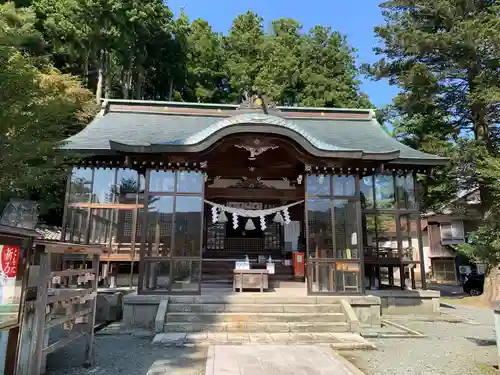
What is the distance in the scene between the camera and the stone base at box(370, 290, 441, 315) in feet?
30.6

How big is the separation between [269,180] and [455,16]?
9.39m

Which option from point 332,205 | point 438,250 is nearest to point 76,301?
point 332,205

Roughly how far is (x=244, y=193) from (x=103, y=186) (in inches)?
174

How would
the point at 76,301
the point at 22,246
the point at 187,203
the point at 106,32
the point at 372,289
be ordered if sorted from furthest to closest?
the point at 106,32, the point at 372,289, the point at 187,203, the point at 76,301, the point at 22,246

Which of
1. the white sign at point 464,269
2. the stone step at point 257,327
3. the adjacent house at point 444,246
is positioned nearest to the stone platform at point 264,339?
the stone step at point 257,327

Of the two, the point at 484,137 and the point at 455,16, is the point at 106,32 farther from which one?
the point at 484,137

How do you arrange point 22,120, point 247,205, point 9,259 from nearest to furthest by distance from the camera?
point 9,259 < point 22,120 < point 247,205

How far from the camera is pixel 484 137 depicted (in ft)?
41.8

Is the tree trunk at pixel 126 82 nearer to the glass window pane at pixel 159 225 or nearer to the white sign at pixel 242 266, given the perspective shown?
the glass window pane at pixel 159 225

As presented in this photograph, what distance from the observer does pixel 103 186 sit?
10.7m

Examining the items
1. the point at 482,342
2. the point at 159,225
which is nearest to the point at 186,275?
the point at 159,225

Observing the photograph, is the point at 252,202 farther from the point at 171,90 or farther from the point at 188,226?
the point at 171,90

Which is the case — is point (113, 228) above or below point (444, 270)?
above

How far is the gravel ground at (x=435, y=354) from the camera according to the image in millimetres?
4992
